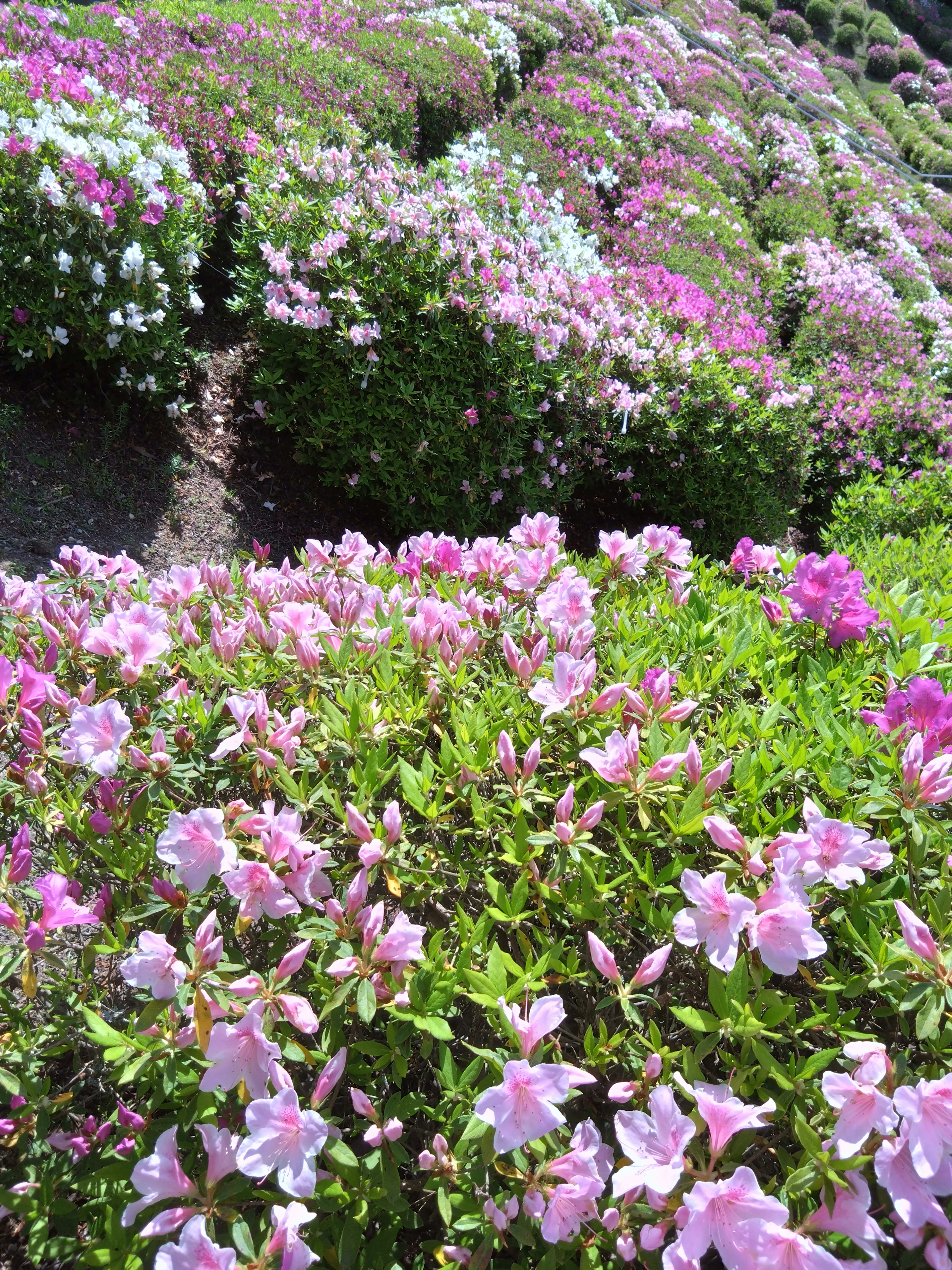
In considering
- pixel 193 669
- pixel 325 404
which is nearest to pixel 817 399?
pixel 325 404

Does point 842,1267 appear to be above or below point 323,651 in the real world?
above

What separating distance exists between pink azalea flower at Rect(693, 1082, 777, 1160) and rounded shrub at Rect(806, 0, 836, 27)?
A: 1925 inches

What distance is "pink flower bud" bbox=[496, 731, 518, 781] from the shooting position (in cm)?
155

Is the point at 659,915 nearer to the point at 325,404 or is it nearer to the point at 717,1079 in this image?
the point at 717,1079

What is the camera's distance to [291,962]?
126 centimetres

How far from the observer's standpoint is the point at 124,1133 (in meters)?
1.41

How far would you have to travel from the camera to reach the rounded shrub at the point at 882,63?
115 ft

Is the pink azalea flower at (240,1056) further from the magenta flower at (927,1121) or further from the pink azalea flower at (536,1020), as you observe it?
the magenta flower at (927,1121)

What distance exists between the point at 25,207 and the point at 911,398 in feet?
28.5

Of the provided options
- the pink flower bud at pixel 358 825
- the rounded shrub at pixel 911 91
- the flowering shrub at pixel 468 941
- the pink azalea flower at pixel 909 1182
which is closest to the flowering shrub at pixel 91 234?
the flowering shrub at pixel 468 941

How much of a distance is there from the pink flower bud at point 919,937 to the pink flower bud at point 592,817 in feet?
1.66

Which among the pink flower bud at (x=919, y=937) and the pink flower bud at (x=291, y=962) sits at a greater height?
the pink flower bud at (x=919, y=937)

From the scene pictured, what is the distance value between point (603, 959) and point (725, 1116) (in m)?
0.28

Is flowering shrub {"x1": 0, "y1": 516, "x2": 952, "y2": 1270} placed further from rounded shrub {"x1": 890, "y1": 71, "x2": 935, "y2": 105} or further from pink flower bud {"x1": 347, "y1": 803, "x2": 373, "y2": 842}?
rounded shrub {"x1": 890, "y1": 71, "x2": 935, "y2": 105}
